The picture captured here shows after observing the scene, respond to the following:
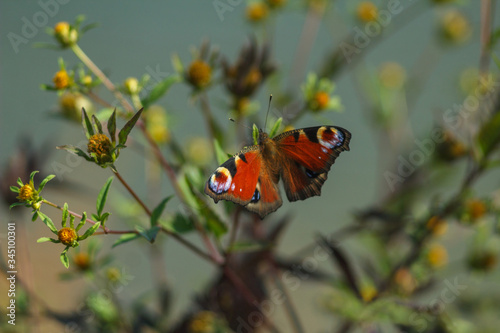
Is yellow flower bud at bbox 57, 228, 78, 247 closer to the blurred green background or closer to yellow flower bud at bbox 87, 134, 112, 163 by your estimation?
yellow flower bud at bbox 87, 134, 112, 163

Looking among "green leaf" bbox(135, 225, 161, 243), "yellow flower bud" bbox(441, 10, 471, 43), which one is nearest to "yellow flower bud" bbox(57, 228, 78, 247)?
"green leaf" bbox(135, 225, 161, 243)

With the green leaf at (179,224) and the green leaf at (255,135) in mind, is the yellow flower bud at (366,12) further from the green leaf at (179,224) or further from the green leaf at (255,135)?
the green leaf at (179,224)

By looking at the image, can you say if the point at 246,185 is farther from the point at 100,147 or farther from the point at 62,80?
the point at 62,80

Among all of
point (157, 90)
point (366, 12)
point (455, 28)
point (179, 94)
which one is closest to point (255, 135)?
point (157, 90)

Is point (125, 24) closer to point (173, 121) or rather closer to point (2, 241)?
point (173, 121)

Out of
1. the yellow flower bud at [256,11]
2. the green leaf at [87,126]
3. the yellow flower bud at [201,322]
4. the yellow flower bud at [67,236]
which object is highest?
the yellow flower bud at [256,11]

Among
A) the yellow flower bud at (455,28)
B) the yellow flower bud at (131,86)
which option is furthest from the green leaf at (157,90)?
the yellow flower bud at (455,28)
